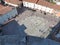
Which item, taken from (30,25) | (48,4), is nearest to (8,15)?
(30,25)

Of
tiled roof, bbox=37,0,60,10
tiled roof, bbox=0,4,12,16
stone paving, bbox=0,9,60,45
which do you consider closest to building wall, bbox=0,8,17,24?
tiled roof, bbox=0,4,12,16

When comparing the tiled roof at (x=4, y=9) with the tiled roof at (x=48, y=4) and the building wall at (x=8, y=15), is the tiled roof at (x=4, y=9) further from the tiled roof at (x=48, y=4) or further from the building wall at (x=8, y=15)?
the tiled roof at (x=48, y=4)

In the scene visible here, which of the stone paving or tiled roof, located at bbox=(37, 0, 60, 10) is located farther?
tiled roof, located at bbox=(37, 0, 60, 10)

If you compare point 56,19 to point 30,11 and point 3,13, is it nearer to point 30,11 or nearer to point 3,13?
point 30,11

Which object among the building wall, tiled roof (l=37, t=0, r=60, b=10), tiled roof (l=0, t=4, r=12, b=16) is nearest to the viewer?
the building wall

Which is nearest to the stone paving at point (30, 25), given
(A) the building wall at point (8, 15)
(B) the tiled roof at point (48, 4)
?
(A) the building wall at point (8, 15)

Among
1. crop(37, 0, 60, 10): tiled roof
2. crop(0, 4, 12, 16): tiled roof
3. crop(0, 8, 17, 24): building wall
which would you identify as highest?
crop(37, 0, 60, 10): tiled roof

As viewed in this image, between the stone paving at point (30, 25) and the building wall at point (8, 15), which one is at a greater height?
the building wall at point (8, 15)

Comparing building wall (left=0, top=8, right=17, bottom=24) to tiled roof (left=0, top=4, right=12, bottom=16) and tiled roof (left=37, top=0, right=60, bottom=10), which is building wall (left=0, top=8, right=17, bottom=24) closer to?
tiled roof (left=0, top=4, right=12, bottom=16)

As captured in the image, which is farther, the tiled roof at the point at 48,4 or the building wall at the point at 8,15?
the tiled roof at the point at 48,4

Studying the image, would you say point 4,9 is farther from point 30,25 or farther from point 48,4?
point 48,4

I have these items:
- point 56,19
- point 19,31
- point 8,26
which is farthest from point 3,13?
point 56,19
